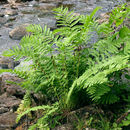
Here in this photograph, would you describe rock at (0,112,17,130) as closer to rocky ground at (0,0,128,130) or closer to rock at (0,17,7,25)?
rocky ground at (0,0,128,130)

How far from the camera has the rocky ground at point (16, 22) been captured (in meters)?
3.06

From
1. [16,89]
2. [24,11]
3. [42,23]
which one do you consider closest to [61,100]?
[16,89]

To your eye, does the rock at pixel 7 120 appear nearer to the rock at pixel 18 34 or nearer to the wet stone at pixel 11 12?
the rock at pixel 18 34

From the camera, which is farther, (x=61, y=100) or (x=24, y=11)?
(x=24, y=11)

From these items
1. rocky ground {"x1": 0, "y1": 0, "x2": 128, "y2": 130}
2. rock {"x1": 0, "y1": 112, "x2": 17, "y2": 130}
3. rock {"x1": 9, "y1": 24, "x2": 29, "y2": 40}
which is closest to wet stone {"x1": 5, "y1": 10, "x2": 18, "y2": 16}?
rocky ground {"x1": 0, "y1": 0, "x2": 128, "y2": 130}

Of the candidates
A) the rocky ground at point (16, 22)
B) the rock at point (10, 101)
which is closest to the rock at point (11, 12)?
the rocky ground at point (16, 22)

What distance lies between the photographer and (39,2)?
10328 mm

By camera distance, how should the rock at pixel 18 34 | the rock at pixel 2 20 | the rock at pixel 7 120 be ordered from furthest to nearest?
the rock at pixel 2 20 < the rock at pixel 18 34 < the rock at pixel 7 120

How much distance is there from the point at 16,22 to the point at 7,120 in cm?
548

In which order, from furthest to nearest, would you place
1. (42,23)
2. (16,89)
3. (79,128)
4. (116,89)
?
(42,23), (16,89), (116,89), (79,128)

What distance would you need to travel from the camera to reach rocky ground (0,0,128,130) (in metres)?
3.06

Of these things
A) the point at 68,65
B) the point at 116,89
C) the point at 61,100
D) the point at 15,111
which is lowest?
the point at 15,111

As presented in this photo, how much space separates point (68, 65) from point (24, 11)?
267 inches

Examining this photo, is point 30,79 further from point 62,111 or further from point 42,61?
point 62,111
